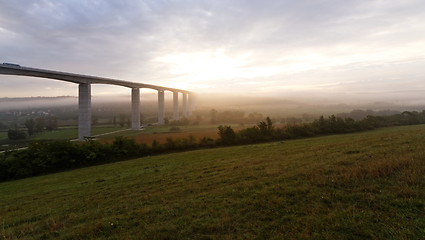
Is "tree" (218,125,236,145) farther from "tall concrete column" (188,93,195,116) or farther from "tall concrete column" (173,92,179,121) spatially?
"tall concrete column" (188,93,195,116)

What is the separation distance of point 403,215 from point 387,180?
2274 mm

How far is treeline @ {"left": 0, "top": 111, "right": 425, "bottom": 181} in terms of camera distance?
21.9m

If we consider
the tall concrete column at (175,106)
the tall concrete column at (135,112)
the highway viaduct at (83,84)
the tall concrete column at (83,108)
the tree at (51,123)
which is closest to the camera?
the highway viaduct at (83,84)

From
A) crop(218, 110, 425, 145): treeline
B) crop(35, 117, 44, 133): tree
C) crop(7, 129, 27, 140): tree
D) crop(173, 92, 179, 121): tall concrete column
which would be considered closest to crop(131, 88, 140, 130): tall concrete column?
crop(35, 117, 44, 133): tree

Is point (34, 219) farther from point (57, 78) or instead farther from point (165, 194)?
point (57, 78)

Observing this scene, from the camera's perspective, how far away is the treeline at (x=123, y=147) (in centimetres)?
2192

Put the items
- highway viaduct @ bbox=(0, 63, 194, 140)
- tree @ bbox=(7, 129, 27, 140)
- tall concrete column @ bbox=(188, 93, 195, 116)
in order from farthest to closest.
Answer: tall concrete column @ bbox=(188, 93, 195, 116) → tree @ bbox=(7, 129, 27, 140) → highway viaduct @ bbox=(0, 63, 194, 140)

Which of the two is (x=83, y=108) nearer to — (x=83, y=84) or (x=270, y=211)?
(x=83, y=84)

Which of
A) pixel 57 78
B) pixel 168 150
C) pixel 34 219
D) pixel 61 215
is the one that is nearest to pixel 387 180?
pixel 61 215

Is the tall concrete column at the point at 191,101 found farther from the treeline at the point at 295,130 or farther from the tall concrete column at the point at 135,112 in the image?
the treeline at the point at 295,130

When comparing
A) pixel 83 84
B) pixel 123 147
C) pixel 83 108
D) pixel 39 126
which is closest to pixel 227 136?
pixel 123 147

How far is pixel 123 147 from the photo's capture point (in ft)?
89.5

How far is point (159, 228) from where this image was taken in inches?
199

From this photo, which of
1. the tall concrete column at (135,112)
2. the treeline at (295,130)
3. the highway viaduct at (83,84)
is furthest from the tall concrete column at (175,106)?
the treeline at (295,130)
